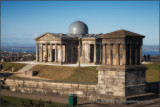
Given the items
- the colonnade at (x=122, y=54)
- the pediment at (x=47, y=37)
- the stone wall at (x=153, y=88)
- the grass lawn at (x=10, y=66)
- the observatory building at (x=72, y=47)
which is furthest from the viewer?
the pediment at (x=47, y=37)

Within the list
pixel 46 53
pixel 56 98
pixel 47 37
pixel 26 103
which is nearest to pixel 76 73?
pixel 56 98

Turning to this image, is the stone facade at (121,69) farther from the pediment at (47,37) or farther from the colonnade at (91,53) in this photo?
the pediment at (47,37)

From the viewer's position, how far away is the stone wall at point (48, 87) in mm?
36594

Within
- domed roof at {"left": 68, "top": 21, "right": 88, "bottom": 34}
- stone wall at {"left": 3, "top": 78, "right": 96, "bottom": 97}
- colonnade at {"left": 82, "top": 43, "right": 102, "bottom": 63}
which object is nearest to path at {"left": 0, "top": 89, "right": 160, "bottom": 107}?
stone wall at {"left": 3, "top": 78, "right": 96, "bottom": 97}

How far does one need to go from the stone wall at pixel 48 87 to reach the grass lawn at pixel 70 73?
28.9 ft

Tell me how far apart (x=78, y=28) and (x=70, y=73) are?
25.8 m

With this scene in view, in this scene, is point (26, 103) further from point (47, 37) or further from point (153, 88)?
point (47, 37)

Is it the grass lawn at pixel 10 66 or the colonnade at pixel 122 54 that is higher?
the colonnade at pixel 122 54

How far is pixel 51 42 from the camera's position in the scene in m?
69.6

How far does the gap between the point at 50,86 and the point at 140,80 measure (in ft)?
37.3

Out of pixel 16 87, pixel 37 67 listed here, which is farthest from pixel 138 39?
pixel 37 67

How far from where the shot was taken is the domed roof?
7588cm

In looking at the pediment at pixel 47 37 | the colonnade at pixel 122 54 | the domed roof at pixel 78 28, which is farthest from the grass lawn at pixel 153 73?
the domed roof at pixel 78 28

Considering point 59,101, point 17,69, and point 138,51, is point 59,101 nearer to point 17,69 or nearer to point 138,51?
point 138,51
